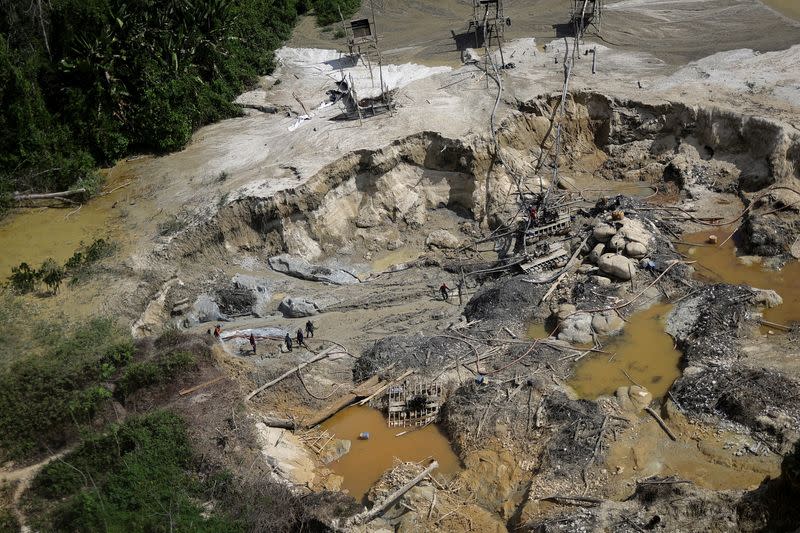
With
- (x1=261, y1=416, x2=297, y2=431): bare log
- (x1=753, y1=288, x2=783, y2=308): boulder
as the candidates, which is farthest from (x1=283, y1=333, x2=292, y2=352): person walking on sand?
(x1=753, y1=288, x2=783, y2=308): boulder

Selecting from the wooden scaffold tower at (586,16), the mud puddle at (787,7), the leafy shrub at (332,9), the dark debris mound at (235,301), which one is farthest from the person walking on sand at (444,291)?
the mud puddle at (787,7)

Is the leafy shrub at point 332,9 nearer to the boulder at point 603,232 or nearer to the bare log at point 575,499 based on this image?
the boulder at point 603,232

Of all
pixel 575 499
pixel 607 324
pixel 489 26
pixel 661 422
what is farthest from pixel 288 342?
pixel 489 26

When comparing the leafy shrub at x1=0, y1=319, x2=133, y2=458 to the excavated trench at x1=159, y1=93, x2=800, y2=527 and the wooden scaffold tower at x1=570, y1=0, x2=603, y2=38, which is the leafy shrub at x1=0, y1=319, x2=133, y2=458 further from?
the wooden scaffold tower at x1=570, y1=0, x2=603, y2=38

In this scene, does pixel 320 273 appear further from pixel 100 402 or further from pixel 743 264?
pixel 743 264

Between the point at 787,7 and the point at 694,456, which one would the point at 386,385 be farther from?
the point at 787,7

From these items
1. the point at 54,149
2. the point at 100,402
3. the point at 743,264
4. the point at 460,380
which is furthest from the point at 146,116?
the point at 743,264
